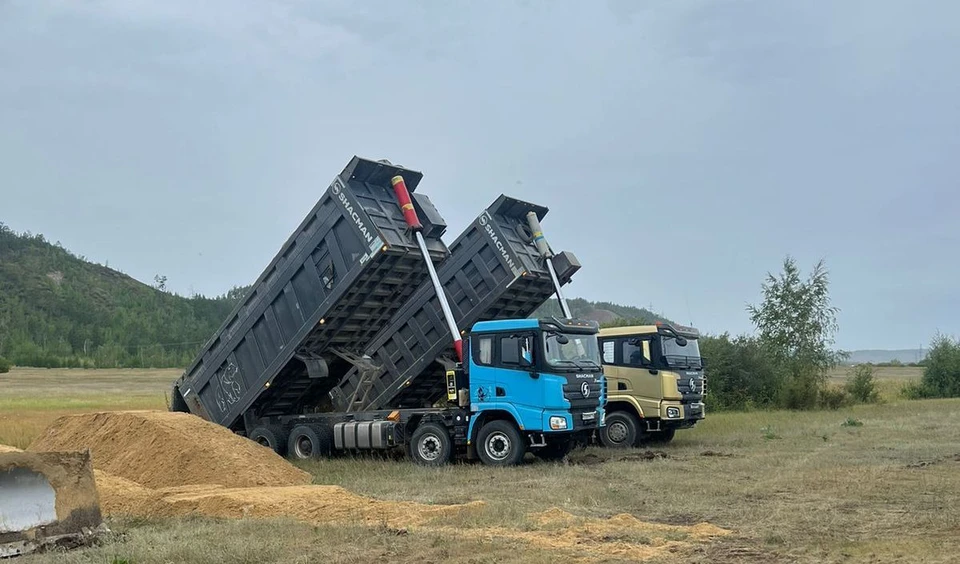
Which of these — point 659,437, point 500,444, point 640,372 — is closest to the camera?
point 500,444

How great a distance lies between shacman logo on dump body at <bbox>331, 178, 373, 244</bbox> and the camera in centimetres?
1373

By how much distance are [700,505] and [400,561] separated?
13.4 ft

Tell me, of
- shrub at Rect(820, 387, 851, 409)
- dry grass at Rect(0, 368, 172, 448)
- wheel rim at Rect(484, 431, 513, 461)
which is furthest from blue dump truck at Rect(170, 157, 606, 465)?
shrub at Rect(820, 387, 851, 409)

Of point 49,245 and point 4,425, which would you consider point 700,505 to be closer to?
point 4,425

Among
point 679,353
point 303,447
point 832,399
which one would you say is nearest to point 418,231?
point 303,447

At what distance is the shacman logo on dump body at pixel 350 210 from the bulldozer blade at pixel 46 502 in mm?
6149

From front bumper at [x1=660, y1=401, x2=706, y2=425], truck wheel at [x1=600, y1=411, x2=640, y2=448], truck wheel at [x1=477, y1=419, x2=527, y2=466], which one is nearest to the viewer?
truck wheel at [x1=477, y1=419, x2=527, y2=466]

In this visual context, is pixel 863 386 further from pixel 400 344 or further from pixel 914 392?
pixel 400 344

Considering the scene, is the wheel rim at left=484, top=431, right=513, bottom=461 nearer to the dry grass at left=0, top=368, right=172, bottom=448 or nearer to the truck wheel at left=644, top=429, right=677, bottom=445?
the truck wheel at left=644, top=429, right=677, bottom=445

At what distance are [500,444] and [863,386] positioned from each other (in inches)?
932

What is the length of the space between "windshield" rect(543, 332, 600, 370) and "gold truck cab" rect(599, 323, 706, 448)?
7.95 ft

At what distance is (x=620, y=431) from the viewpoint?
17188 mm

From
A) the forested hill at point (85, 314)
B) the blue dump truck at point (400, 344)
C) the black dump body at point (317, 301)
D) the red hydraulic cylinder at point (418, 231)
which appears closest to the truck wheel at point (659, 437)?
the blue dump truck at point (400, 344)

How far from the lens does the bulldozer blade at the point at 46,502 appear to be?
771cm
